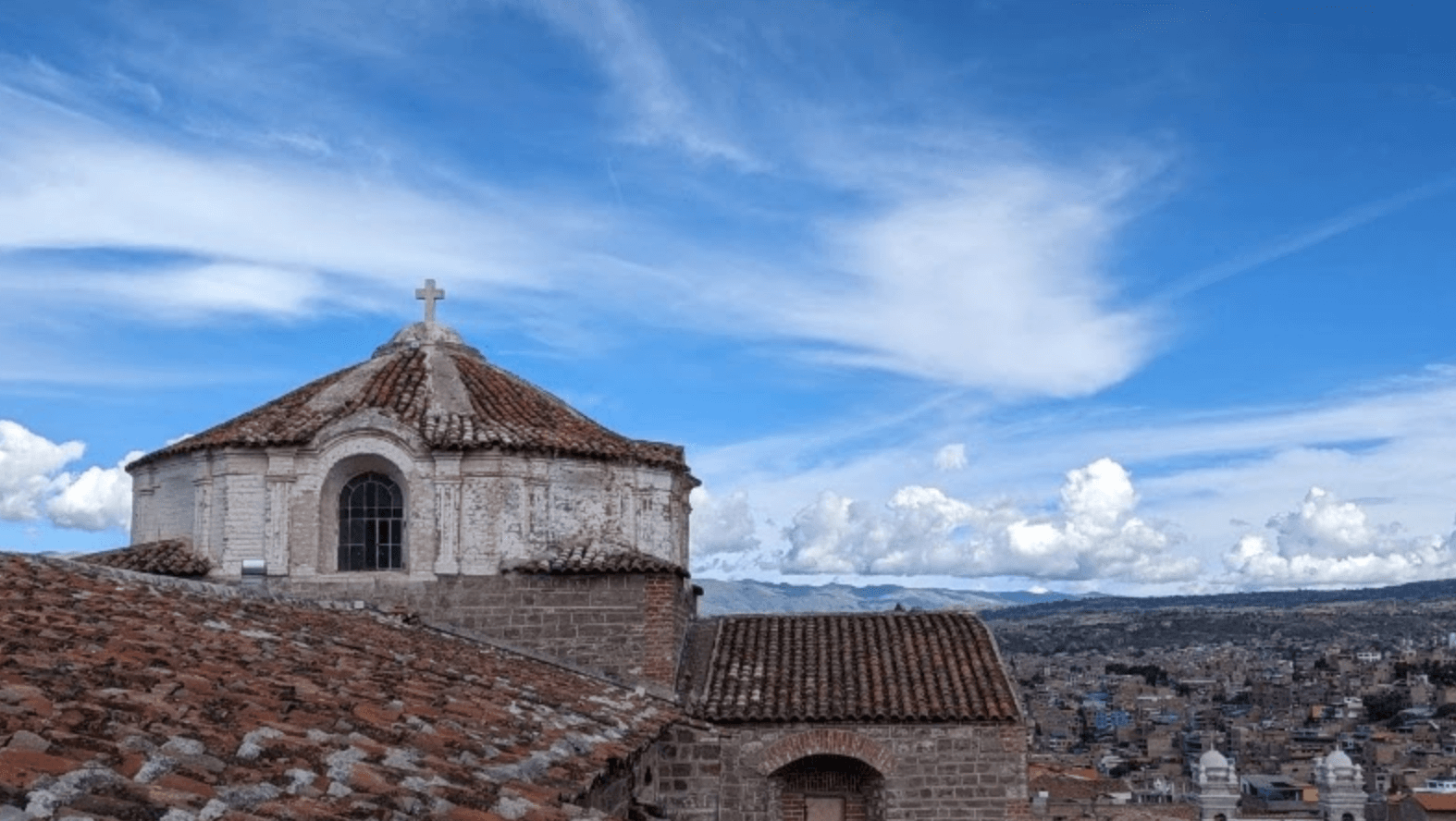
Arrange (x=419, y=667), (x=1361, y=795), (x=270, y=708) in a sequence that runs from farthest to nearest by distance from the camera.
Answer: (x=1361, y=795)
(x=419, y=667)
(x=270, y=708)

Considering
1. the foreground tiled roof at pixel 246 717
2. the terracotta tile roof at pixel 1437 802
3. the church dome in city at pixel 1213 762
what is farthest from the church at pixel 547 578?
the terracotta tile roof at pixel 1437 802

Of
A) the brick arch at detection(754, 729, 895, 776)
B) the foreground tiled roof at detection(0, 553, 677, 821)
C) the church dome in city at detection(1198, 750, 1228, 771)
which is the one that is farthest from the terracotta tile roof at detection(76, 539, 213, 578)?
the church dome in city at detection(1198, 750, 1228, 771)

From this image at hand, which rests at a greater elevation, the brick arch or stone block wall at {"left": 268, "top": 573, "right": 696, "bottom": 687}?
stone block wall at {"left": 268, "top": 573, "right": 696, "bottom": 687}

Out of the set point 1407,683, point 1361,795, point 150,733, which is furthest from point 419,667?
point 1407,683

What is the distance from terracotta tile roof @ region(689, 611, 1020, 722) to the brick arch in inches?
7.9

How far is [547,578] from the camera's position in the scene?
1553cm

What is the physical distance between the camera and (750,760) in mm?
15633

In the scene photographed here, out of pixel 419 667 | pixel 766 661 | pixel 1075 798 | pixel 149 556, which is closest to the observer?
pixel 419 667

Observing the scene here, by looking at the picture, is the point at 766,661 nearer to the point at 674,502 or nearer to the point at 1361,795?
the point at 674,502

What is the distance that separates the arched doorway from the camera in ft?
53.1

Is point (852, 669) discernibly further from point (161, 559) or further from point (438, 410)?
point (161, 559)

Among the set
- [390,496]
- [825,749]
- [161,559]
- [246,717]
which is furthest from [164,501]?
[246,717]

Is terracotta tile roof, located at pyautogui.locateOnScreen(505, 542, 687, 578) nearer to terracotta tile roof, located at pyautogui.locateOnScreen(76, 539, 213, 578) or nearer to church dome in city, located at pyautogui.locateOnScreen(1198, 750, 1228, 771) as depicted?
terracotta tile roof, located at pyautogui.locateOnScreen(76, 539, 213, 578)

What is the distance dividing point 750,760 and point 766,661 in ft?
5.20
